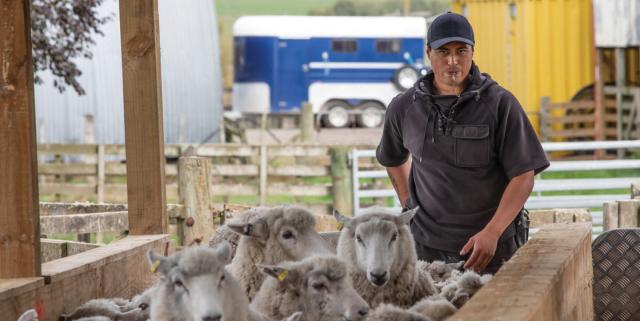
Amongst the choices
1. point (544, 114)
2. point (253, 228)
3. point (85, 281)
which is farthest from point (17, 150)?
point (544, 114)

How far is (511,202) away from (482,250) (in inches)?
12.1

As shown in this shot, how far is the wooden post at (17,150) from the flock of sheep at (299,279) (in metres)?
0.46

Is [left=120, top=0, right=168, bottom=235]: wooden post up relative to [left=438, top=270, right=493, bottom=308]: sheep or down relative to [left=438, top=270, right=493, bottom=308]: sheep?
up

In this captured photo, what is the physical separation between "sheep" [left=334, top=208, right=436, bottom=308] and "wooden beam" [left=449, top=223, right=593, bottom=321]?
557mm

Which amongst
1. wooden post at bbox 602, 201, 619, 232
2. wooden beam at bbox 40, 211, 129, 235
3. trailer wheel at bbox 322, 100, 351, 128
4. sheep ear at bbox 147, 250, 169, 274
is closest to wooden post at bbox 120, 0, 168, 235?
wooden beam at bbox 40, 211, 129, 235

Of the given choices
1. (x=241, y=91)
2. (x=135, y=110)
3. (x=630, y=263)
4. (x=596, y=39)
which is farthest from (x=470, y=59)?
(x=241, y=91)

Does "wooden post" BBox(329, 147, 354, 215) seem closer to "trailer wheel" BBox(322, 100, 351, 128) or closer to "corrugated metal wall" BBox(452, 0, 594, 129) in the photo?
"corrugated metal wall" BBox(452, 0, 594, 129)

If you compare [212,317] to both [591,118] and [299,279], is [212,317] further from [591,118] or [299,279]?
[591,118]

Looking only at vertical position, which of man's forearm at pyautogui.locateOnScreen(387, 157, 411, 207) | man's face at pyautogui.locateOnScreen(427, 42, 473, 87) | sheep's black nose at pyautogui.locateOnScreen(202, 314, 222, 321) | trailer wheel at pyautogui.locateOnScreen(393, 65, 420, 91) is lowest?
sheep's black nose at pyautogui.locateOnScreen(202, 314, 222, 321)

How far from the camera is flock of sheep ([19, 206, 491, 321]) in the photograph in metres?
4.64

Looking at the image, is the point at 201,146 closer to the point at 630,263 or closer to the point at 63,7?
the point at 63,7

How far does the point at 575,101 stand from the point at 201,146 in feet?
41.2

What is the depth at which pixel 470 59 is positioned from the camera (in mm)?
6664

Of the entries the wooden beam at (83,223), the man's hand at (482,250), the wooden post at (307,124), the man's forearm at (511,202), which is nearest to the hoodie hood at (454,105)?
the man's forearm at (511,202)
